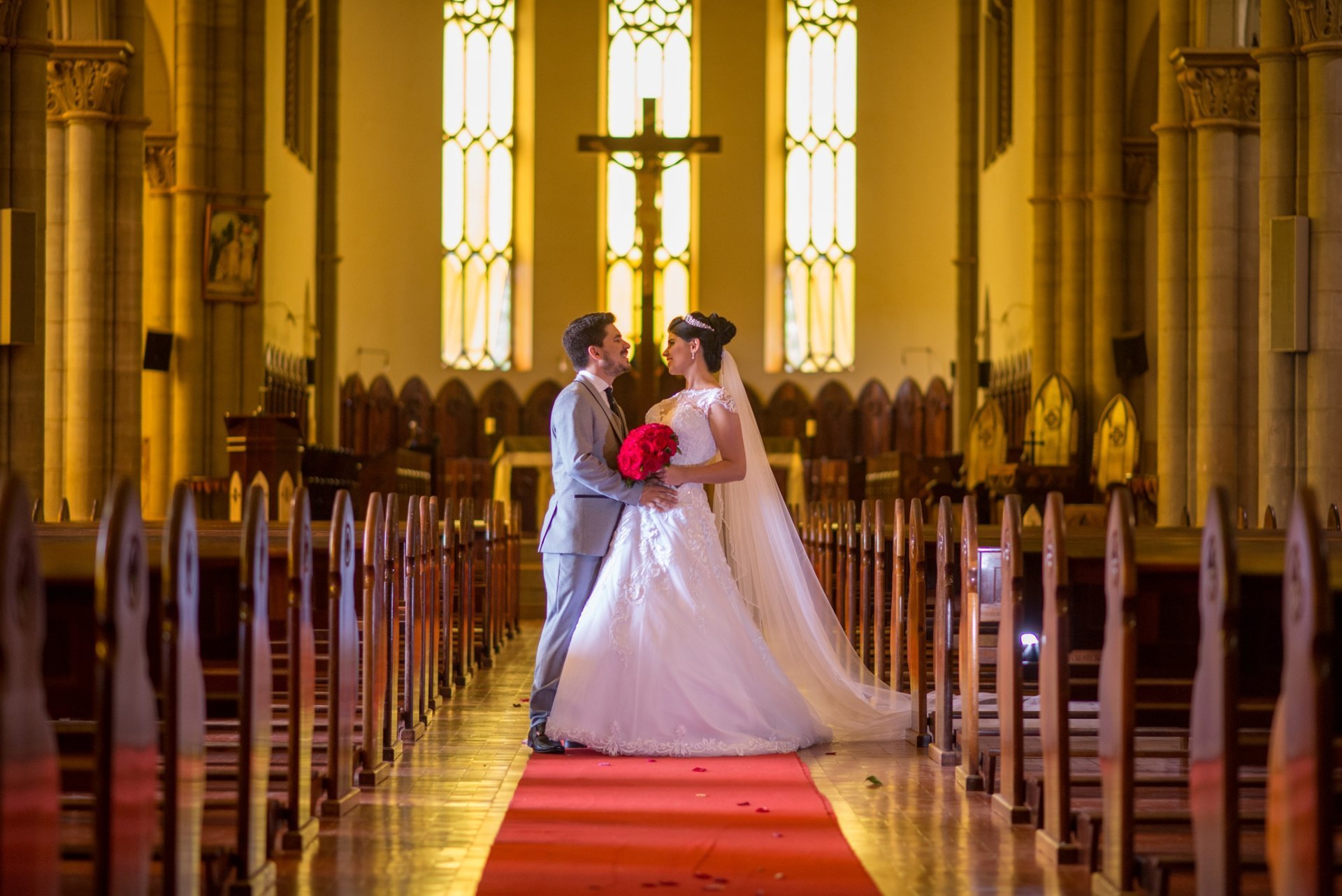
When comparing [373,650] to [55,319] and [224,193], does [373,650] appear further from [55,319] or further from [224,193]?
[224,193]

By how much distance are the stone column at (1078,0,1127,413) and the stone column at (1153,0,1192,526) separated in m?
3.12

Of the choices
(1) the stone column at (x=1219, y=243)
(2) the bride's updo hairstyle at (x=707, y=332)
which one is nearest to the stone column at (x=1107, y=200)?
(1) the stone column at (x=1219, y=243)

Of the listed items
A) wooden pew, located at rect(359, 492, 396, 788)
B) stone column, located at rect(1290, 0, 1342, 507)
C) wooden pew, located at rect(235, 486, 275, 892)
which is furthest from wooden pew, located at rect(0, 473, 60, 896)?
stone column, located at rect(1290, 0, 1342, 507)

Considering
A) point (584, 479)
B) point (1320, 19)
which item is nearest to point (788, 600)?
point (584, 479)

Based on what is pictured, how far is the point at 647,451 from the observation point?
20.6 ft

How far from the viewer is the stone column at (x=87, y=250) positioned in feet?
43.8

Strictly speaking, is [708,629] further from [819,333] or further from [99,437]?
[819,333]

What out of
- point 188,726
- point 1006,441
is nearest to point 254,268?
point 1006,441

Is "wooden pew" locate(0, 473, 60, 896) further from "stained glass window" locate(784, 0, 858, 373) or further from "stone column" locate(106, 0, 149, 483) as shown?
"stained glass window" locate(784, 0, 858, 373)

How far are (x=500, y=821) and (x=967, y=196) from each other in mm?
19586

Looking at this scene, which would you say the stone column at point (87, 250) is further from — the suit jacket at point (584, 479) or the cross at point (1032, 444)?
the cross at point (1032, 444)

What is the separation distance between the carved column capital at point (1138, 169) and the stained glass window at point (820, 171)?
22.8 feet

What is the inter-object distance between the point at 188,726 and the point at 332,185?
65.7 feet

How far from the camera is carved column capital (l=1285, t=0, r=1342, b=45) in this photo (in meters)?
10.5
